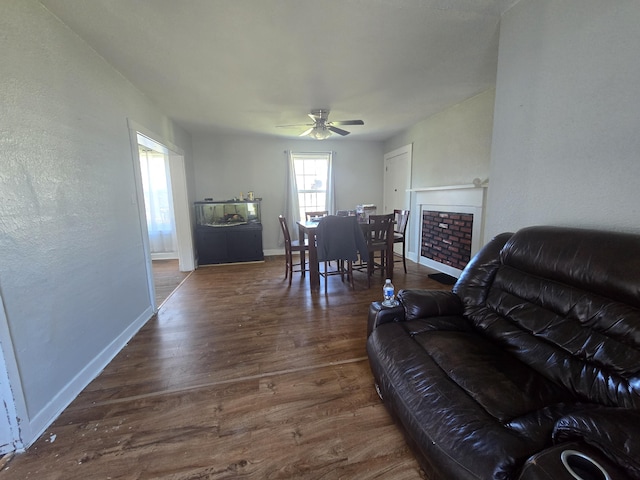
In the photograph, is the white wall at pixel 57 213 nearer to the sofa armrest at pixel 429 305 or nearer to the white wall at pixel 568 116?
the sofa armrest at pixel 429 305

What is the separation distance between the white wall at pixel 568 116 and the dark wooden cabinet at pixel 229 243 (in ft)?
12.5

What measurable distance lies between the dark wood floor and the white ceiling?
92.8 inches

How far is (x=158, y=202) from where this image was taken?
495cm

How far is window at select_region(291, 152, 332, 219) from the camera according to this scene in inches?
213

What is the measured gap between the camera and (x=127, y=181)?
2.43 meters

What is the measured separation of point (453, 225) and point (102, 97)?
4.02m

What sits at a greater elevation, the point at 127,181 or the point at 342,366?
the point at 127,181

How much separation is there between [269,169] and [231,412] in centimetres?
443

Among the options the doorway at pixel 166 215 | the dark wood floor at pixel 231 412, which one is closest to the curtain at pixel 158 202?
the doorway at pixel 166 215

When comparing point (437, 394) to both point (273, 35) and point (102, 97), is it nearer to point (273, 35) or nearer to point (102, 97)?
point (273, 35)

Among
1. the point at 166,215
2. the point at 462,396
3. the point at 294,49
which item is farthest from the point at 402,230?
the point at 166,215

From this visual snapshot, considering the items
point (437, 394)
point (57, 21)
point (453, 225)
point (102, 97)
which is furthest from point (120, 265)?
point (453, 225)

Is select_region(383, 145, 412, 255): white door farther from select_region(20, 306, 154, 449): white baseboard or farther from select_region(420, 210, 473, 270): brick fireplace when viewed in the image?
select_region(20, 306, 154, 449): white baseboard

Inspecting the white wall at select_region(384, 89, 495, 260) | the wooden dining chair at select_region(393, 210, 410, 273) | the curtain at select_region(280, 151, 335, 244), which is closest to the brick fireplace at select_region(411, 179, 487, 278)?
the white wall at select_region(384, 89, 495, 260)
